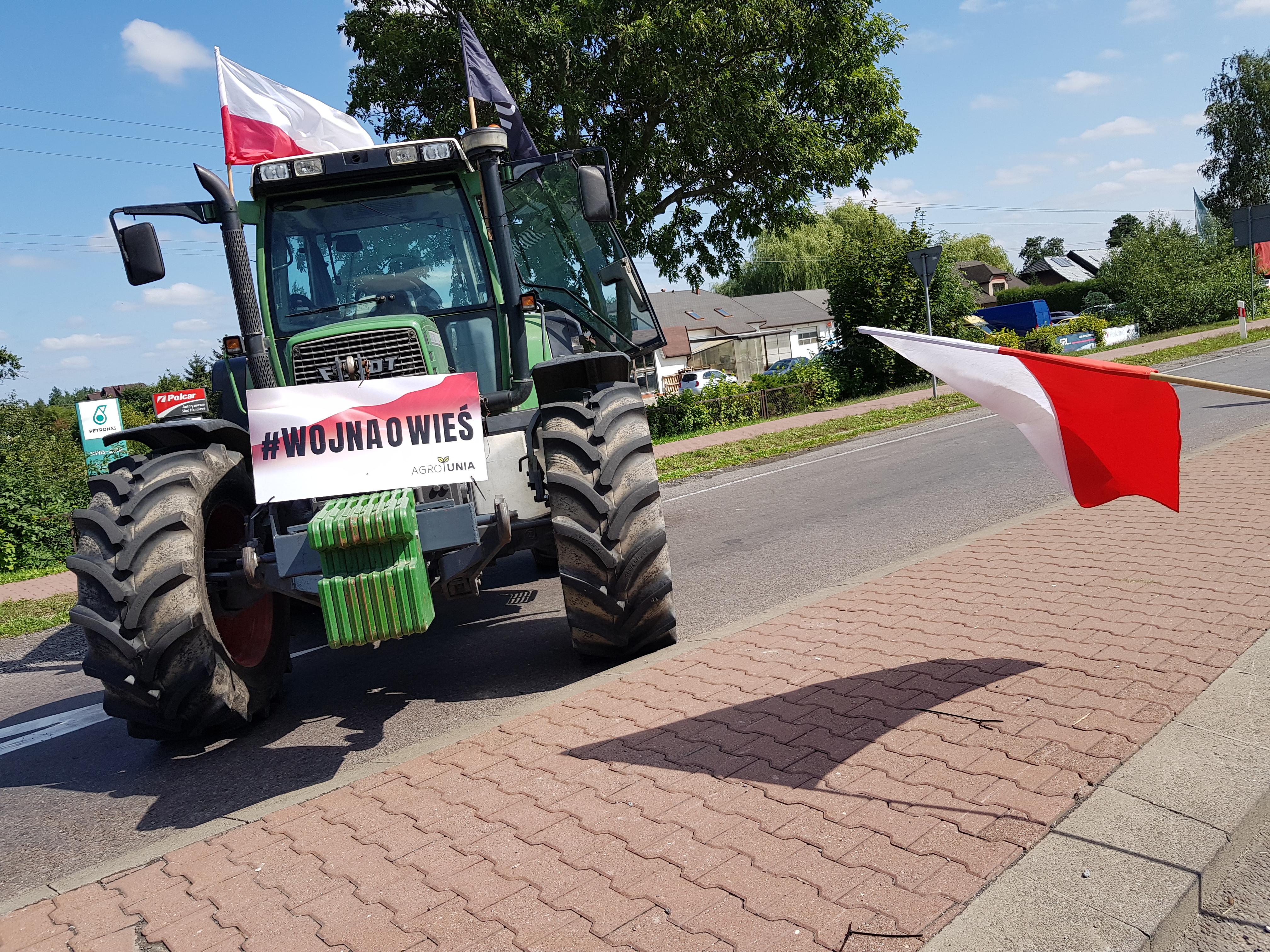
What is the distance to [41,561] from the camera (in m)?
13.7

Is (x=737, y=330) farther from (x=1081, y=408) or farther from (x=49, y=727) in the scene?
(x=1081, y=408)

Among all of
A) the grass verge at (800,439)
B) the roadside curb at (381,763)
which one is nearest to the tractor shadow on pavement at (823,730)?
the roadside curb at (381,763)

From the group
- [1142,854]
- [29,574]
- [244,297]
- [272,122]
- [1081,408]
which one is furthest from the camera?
[29,574]

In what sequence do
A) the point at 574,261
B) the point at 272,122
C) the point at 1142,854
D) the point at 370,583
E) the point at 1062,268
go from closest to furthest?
the point at 1142,854, the point at 370,583, the point at 272,122, the point at 574,261, the point at 1062,268

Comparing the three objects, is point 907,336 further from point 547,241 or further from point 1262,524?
point 1262,524

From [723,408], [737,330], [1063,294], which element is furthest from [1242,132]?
[723,408]

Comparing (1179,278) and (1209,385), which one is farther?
(1179,278)

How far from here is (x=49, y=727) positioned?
5.65m

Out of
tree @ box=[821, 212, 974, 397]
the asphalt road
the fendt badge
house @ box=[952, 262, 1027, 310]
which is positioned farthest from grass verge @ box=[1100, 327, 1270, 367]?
house @ box=[952, 262, 1027, 310]

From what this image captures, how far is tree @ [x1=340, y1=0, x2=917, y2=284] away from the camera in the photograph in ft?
56.9

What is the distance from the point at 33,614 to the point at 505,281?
273 inches

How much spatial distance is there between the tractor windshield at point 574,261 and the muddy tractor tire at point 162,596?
2585 millimetres

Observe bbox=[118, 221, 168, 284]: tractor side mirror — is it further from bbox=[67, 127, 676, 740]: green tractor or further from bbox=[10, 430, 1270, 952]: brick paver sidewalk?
bbox=[10, 430, 1270, 952]: brick paver sidewalk

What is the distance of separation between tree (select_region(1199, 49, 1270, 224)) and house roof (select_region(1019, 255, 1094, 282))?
28538 mm
